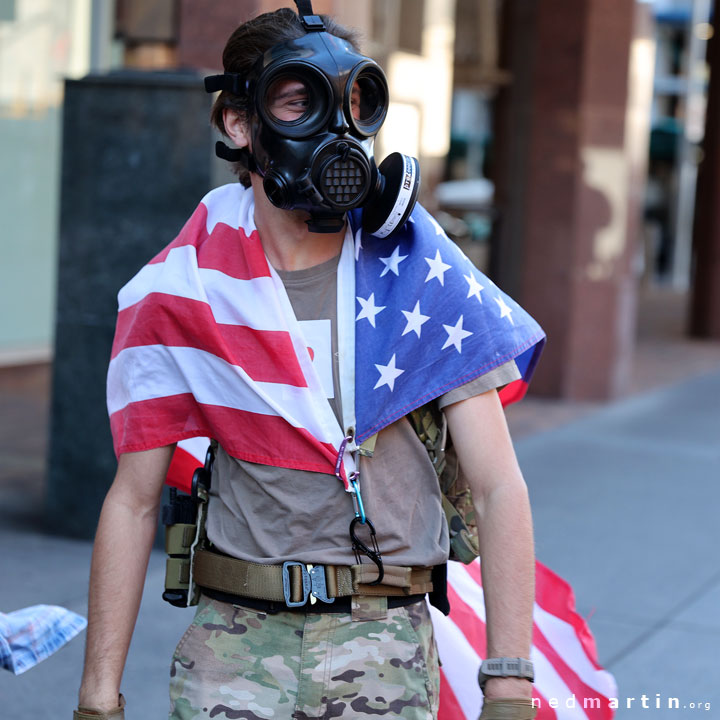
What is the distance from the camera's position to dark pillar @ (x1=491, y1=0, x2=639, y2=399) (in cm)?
949

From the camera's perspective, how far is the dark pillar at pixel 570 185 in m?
9.49

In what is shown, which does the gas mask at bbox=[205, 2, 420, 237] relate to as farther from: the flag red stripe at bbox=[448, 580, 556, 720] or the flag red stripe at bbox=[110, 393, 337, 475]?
the flag red stripe at bbox=[448, 580, 556, 720]

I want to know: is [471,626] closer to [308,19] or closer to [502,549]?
[502,549]

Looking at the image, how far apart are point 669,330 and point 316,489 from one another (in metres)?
14.8

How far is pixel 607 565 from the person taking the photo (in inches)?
215

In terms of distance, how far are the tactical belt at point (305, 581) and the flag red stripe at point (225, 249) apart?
0.52 metres

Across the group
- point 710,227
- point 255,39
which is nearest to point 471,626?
point 255,39

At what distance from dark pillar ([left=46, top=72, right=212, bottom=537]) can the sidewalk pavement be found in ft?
1.26

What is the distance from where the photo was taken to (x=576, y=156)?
958 cm

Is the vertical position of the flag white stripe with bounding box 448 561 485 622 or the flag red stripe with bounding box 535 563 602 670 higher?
the flag white stripe with bounding box 448 561 485 622

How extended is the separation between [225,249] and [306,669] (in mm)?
765

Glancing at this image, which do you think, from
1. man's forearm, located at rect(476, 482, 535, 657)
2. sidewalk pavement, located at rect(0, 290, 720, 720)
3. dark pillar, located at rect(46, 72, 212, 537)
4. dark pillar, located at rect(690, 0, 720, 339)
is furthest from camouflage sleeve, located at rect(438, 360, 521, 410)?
dark pillar, located at rect(690, 0, 720, 339)

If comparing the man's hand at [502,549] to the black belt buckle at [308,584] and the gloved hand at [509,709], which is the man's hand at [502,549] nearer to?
the gloved hand at [509,709]

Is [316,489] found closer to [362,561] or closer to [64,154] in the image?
[362,561]
